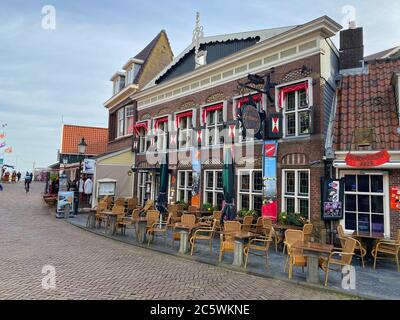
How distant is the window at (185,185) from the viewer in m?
15.9

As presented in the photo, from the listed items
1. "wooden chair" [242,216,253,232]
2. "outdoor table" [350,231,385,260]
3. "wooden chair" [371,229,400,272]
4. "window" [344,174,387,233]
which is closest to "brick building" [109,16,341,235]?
"window" [344,174,387,233]

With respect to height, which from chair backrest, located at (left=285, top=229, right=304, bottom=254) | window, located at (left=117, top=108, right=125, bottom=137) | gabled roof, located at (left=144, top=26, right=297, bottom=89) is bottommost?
chair backrest, located at (left=285, top=229, right=304, bottom=254)

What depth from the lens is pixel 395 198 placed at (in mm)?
9031

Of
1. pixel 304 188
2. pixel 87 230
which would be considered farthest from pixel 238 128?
pixel 87 230

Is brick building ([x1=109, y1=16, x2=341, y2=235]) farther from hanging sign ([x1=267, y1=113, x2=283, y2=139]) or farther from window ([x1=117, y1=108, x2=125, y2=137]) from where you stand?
window ([x1=117, y1=108, x2=125, y2=137])

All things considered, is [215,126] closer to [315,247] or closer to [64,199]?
[315,247]

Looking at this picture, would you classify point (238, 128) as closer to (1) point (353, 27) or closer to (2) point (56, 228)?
(1) point (353, 27)

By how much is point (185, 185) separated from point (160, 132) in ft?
14.2

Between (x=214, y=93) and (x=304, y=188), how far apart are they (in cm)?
666

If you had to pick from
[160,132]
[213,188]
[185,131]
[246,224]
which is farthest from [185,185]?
[246,224]

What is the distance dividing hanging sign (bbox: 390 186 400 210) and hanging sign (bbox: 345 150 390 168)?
1001mm

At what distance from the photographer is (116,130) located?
80.3 feet

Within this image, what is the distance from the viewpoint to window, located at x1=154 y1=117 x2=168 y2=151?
1817 centimetres

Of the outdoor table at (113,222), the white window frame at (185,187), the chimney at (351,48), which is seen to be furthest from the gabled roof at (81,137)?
the chimney at (351,48)
